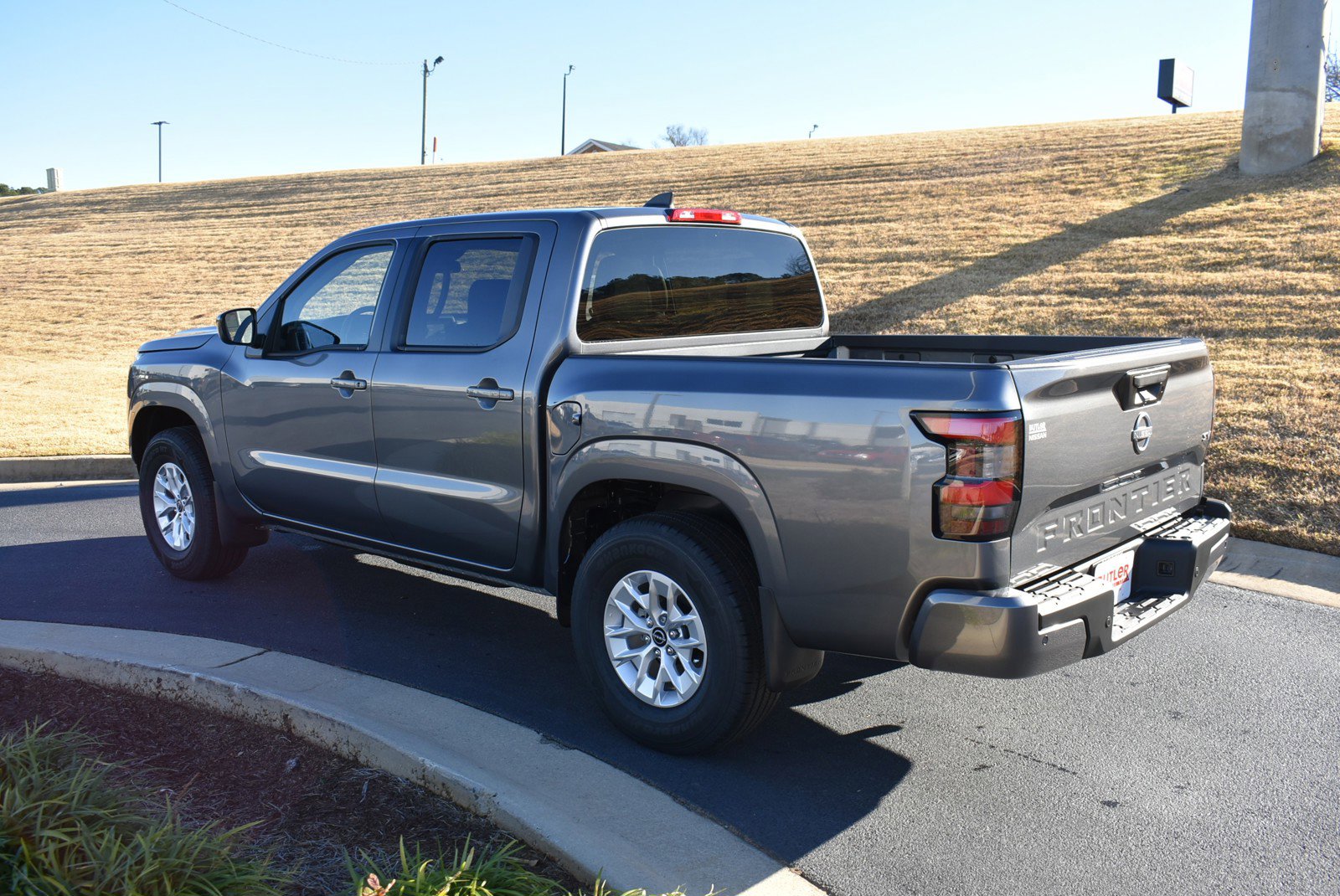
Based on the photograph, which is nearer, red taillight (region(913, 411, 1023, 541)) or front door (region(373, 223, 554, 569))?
red taillight (region(913, 411, 1023, 541))

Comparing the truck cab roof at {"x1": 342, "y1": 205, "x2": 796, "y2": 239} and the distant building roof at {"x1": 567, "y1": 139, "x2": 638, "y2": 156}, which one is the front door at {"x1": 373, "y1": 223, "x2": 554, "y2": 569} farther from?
the distant building roof at {"x1": 567, "y1": 139, "x2": 638, "y2": 156}

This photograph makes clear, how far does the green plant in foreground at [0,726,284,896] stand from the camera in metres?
2.61

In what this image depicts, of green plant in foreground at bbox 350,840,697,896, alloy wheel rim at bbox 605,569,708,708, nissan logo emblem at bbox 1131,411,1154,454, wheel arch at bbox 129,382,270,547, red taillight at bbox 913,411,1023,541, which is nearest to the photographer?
green plant in foreground at bbox 350,840,697,896

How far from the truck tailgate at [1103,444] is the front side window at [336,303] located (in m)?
3.04

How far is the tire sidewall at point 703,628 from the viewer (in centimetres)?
377

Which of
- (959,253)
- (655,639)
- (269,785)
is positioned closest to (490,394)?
(655,639)

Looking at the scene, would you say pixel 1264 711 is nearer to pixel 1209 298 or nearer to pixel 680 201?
pixel 1209 298

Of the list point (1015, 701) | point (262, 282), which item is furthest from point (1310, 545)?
point (262, 282)

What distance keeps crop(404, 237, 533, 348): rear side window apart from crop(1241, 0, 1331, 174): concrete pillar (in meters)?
16.8

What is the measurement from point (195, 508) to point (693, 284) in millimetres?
3058

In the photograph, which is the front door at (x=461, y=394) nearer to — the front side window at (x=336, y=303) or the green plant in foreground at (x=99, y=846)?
the front side window at (x=336, y=303)

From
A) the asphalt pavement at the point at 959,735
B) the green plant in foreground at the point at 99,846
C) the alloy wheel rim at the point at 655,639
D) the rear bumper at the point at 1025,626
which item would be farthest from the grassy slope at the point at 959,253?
the green plant in foreground at the point at 99,846

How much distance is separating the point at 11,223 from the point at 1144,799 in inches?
1803

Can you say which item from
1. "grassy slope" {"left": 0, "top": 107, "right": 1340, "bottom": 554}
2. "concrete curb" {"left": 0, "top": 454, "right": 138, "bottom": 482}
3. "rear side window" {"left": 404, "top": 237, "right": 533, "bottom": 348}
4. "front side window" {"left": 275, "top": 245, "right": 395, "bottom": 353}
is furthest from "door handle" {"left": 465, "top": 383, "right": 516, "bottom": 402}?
"concrete curb" {"left": 0, "top": 454, "right": 138, "bottom": 482}
